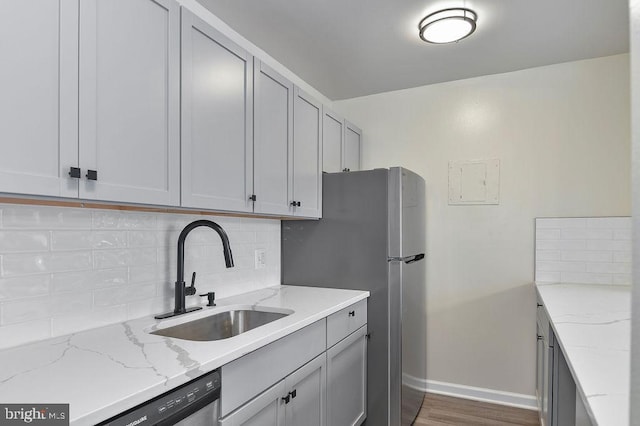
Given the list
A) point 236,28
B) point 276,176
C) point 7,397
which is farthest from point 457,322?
point 7,397

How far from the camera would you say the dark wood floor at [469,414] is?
264cm

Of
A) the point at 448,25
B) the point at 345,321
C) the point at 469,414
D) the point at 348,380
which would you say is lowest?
the point at 469,414

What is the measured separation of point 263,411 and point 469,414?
1958 mm

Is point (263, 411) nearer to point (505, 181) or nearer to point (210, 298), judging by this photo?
point (210, 298)

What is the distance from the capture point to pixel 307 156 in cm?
249

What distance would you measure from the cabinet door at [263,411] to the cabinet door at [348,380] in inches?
18.5

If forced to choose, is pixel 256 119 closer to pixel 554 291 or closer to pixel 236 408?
pixel 236 408

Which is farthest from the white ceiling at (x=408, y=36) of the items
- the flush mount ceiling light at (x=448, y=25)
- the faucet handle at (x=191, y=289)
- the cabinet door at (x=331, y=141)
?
the faucet handle at (x=191, y=289)

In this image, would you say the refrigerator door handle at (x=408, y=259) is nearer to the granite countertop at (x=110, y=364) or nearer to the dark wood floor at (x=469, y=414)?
the granite countertop at (x=110, y=364)

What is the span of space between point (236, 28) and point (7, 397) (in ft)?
6.83

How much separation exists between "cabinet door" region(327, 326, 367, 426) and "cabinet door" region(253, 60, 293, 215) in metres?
0.83

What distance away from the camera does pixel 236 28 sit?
7.57ft

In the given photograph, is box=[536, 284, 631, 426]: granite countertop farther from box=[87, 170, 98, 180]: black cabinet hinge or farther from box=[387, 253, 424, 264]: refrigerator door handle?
box=[87, 170, 98, 180]: black cabinet hinge

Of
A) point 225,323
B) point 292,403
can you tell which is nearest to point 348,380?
point 292,403
